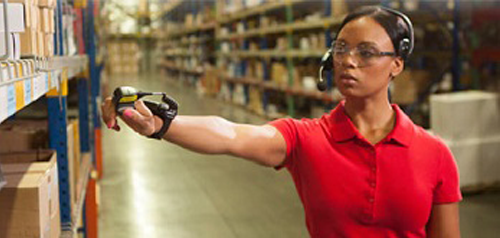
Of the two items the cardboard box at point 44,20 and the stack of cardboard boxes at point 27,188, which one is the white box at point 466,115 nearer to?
the stack of cardboard boxes at point 27,188

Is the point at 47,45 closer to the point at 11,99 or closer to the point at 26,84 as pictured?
the point at 26,84

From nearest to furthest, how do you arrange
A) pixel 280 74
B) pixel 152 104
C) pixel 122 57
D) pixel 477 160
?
pixel 152 104, pixel 477 160, pixel 280 74, pixel 122 57

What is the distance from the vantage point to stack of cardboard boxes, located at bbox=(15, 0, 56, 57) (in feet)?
5.58

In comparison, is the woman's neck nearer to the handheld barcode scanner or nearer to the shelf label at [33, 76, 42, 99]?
the handheld barcode scanner

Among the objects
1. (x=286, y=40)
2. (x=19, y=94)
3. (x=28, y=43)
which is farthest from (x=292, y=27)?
(x=19, y=94)

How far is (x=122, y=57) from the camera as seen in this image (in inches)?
998

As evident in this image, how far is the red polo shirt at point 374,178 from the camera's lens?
1.89 meters

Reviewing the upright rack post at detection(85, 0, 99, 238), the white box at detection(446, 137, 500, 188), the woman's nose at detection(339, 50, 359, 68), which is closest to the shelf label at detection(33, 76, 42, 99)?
the woman's nose at detection(339, 50, 359, 68)

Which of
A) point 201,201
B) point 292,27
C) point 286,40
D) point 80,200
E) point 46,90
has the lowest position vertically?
point 201,201

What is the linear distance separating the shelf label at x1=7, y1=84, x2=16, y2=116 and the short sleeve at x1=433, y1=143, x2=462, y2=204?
1.34 meters

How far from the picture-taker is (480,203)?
4.74 metres

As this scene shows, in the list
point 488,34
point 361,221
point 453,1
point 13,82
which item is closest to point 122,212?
point 361,221

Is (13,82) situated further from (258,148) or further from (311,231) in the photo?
(311,231)

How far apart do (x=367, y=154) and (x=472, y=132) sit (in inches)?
142
